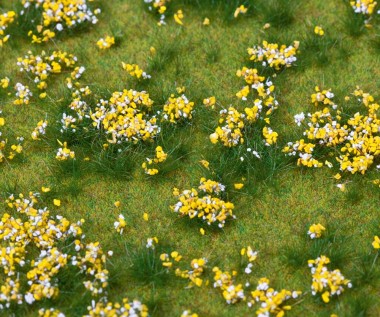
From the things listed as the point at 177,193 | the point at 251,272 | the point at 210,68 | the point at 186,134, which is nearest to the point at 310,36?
the point at 210,68

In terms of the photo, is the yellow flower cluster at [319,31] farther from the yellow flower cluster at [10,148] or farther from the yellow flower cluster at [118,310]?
the yellow flower cluster at [118,310]

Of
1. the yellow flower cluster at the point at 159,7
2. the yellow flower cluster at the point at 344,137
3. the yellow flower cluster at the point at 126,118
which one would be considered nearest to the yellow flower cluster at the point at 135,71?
the yellow flower cluster at the point at 126,118

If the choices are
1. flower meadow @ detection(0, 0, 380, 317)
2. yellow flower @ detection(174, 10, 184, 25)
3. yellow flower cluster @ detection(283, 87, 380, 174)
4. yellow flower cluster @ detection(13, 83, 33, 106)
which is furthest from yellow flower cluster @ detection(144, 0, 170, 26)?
yellow flower cluster @ detection(283, 87, 380, 174)

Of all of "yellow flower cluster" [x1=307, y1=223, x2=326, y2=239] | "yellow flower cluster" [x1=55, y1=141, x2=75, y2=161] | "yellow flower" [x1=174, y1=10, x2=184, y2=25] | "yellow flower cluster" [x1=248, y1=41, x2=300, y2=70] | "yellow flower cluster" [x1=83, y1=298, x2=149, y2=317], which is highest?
"yellow flower" [x1=174, y1=10, x2=184, y2=25]

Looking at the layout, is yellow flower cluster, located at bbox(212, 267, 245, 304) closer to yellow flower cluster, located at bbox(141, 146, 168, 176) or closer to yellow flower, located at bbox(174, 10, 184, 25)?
yellow flower cluster, located at bbox(141, 146, 168, 176)

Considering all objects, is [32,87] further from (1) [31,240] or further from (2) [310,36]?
(2) [310,36]

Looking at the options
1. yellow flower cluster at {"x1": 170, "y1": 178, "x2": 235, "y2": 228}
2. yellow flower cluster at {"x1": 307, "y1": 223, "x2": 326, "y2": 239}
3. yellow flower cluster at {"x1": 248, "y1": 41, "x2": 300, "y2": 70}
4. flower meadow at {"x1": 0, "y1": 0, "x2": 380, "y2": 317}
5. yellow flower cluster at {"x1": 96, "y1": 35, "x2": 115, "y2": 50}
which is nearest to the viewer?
flower meadow at {"x1": 0, "y1": 0, "x2": 380, "y2": 317}
